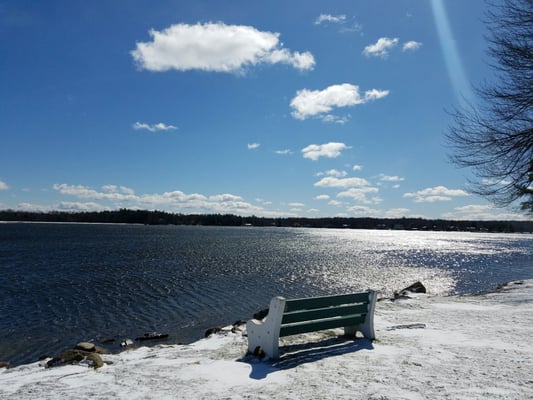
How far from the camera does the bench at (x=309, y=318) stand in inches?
245

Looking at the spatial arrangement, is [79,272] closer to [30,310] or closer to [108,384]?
[30,310]

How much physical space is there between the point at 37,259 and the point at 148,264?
12.0 metres

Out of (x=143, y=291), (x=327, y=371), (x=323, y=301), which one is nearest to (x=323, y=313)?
(x=323, y=301)

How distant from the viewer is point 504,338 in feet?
24.3

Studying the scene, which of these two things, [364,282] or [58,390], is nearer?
[58,390]

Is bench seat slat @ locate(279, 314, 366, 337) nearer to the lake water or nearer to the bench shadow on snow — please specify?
the bench shadow on snow

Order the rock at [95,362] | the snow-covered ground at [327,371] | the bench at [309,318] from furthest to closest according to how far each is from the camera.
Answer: the rock at [95,362] → the bench at [309,318] → the snow-covered ground at [327,371]

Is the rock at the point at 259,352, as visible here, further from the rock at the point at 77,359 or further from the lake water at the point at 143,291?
the lake water at the point at 143,291

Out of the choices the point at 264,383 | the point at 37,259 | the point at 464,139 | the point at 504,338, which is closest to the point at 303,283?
the point at 464,139

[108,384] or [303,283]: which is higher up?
[108,384]

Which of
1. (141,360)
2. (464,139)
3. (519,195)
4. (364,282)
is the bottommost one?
(364,282)

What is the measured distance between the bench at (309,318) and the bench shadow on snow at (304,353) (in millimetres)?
196

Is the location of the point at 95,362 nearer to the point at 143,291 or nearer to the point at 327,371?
the point at 327,371

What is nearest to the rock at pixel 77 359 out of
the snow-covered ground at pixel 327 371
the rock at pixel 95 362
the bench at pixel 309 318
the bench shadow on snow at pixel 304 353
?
the rock at pixel 95 362
